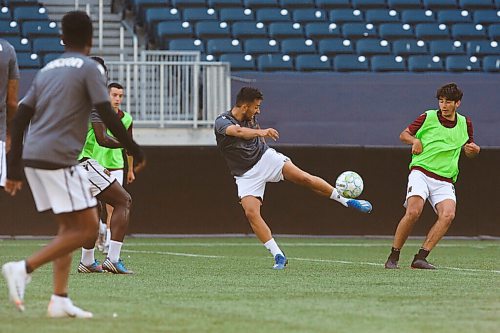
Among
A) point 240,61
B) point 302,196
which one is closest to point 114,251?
point 302,196

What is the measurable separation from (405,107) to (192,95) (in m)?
3.77

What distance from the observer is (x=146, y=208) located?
20.4m

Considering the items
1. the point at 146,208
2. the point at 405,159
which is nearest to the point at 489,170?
the point at 405,159

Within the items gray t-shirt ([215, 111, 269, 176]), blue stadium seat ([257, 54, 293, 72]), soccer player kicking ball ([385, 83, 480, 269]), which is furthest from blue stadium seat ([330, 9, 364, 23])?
gray t-shirt ([215, 111, 269, 176])

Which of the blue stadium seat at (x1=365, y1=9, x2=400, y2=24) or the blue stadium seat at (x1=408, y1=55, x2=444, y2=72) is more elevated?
the blue stadium seat at (x1=365, y1=9, x2=400, y2=24)

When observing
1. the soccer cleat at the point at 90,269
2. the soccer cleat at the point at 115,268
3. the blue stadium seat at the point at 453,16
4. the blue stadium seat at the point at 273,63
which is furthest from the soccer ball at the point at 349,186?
the blue stadium seat at the point at 453,16

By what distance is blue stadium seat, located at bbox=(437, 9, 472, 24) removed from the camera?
979 inches

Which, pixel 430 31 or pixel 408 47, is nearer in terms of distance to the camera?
pixel 408 47

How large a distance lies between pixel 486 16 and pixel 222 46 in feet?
19.1

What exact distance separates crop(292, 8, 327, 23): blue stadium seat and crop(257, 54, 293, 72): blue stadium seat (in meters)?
1.85

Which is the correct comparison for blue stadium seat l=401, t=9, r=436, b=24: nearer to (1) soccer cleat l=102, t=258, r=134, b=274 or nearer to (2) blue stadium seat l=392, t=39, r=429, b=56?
(2) blue stadium seat l=392, t=39, r=429, b=56

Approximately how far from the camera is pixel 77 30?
782 cm

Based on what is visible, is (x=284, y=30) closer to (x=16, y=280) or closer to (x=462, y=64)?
(x=462, y=64)

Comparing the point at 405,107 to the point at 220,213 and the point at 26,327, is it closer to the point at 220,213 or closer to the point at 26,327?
the point at 220,213
